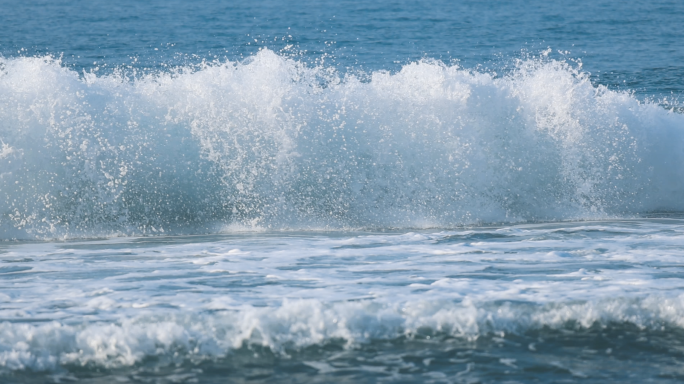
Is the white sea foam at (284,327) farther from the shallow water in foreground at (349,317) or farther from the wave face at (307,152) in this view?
the wave face at (307,152)

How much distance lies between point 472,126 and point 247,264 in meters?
4.00

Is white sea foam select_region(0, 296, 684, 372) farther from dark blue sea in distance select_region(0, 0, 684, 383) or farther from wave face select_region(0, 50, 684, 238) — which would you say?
wave face select_region(0, 50, 684, 238)

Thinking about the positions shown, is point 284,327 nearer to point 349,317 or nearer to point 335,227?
point 349,317

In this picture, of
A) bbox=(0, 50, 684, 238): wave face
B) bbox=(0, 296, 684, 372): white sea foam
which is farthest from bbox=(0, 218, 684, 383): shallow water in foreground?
bbox=(0, 50, 684, 238): wave face

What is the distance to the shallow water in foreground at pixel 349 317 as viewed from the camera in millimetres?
3688

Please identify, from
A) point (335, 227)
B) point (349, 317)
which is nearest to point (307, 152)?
point (335, 227)

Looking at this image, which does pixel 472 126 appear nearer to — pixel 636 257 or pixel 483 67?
pixel 636 257

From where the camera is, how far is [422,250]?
6.11 metres

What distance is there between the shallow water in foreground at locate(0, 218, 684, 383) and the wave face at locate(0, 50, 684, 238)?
5.68 ft

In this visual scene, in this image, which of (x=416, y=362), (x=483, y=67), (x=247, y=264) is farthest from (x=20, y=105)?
(x=483, y=67)

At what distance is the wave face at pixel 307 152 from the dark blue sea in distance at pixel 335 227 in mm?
24

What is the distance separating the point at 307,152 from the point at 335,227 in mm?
1097

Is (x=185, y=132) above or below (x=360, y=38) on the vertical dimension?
below

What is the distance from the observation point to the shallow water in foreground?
3.69 metres
